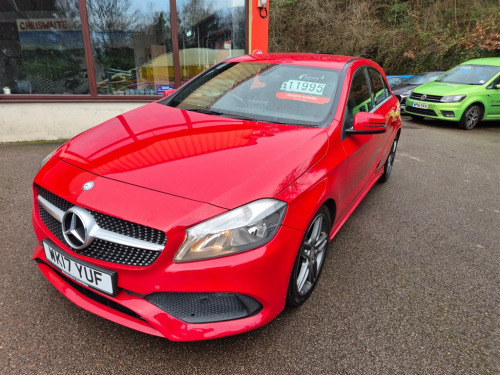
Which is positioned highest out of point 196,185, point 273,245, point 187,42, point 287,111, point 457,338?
point 187,42

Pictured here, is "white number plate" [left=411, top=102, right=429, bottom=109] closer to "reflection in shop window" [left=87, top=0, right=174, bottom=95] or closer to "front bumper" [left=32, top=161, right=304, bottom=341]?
"reflection in shop window" [left=87, top=0, right=174, bottom=95]

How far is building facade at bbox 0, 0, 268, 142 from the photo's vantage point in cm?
603

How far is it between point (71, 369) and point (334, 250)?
2079 millimetres

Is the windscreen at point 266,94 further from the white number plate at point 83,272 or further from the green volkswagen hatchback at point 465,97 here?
the green volkswagen hatchback at point 465,97

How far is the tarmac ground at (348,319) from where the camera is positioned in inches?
74.4

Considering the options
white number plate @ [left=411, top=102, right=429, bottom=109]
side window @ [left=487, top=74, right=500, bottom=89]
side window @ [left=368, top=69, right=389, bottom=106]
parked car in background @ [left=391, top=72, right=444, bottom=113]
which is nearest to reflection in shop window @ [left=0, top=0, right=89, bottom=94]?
side window @ [left=368, top=69, right=389, bottom=106]

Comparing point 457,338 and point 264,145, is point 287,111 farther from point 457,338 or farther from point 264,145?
point 457,338

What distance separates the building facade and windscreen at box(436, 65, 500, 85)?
549 cm

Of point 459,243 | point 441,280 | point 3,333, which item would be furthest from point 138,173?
point 459,243

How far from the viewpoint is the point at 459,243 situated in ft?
10.7

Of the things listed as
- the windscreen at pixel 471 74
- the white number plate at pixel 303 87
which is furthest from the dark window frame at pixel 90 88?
the windscreen at pixel 471 74

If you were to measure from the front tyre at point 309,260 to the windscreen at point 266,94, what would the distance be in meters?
0.71

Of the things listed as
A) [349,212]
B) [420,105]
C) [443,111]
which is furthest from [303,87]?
[420,105]

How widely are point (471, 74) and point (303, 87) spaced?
8331 millimetres
